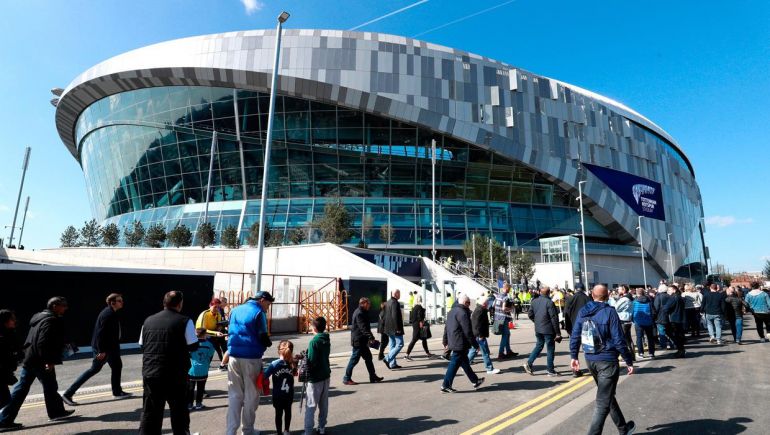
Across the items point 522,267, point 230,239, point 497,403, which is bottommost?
point 497,403

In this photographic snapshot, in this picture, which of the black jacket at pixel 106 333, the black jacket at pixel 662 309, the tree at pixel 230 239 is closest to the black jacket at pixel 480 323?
the black jacket at pixel 662 309

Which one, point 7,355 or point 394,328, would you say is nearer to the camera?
point 7,355

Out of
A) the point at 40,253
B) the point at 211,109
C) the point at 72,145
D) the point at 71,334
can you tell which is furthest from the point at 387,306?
the point at 72,145

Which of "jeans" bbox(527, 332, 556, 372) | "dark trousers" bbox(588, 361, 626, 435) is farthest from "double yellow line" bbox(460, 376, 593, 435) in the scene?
"dark trousers" bbox(588, 361, 626, 435)

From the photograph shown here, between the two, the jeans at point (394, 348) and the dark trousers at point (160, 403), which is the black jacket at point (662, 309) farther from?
the dark trousers at point (160, 403)

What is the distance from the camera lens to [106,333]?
22.9 ft

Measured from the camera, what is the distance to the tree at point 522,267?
35312mm

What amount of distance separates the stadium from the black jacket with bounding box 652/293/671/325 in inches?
1216

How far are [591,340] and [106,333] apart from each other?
23.8 feet

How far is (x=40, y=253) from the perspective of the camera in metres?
30.3

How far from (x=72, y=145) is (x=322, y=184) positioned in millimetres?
45112

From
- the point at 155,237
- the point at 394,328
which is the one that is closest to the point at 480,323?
the point at 394,328

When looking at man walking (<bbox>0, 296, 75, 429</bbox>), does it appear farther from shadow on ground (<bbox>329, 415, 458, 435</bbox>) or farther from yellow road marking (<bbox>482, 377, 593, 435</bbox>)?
yellow road marking (<bbox>482, 377, 593, 435</bbox>)

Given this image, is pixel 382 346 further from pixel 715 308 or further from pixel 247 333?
pixel 715 308
